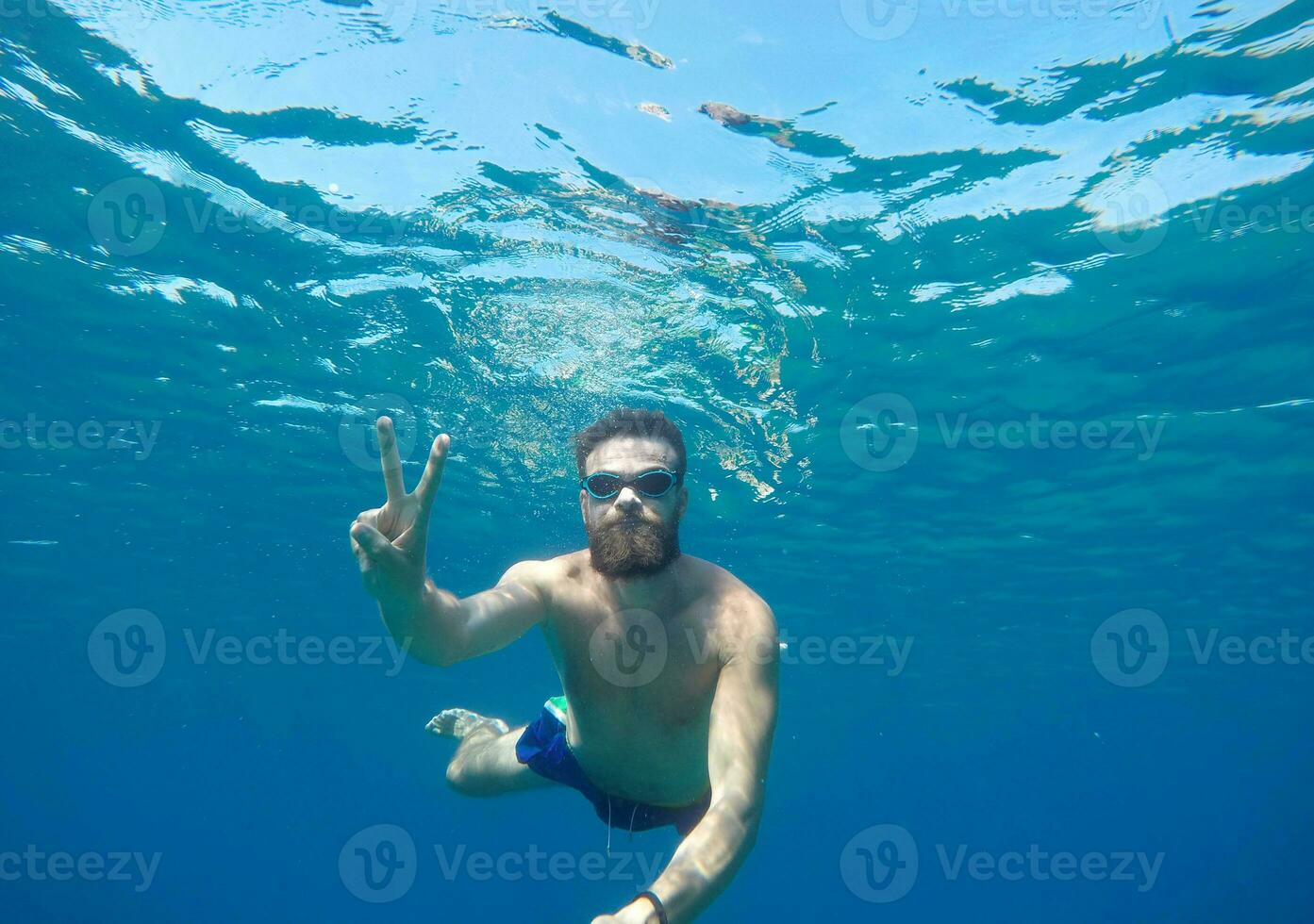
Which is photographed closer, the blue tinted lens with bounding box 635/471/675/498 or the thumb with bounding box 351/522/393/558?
the thumb with bounding box 351/522/393/558

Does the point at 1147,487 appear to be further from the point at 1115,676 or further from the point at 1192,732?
the point at 1192,732

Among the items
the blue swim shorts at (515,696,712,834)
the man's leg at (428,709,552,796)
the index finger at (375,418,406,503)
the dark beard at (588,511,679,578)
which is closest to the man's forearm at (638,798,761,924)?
the dark beard at (588,511,679,578)

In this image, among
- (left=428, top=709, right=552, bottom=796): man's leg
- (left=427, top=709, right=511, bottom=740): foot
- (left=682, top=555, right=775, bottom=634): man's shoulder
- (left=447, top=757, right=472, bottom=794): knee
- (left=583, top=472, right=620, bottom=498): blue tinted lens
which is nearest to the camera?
(left=682, top=555, right=775, bottom=634): man's shoulder

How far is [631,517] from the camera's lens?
4891 mm

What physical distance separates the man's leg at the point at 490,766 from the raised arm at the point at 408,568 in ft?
11.2

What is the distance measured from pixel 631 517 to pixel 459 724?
6127mm

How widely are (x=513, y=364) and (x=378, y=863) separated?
99695mm

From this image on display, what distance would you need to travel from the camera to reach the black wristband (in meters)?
2.98

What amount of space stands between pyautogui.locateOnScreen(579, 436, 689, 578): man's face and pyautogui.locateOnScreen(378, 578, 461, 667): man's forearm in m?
1.08

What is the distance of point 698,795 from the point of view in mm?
6219

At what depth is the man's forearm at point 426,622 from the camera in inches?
156

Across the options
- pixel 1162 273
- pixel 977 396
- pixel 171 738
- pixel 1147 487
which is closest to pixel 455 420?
pixel 977 396

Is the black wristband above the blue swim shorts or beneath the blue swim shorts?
above

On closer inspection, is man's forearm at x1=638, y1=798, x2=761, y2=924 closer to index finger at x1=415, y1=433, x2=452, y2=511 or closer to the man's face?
the man's face
